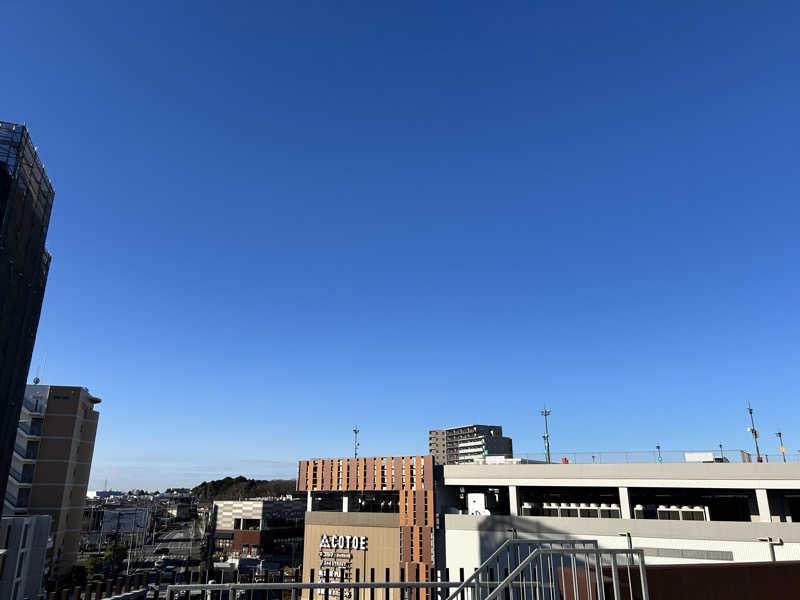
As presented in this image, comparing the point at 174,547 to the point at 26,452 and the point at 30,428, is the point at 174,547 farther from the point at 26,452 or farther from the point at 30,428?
the point at 30,428

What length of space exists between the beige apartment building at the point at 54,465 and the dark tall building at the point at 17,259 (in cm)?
3169

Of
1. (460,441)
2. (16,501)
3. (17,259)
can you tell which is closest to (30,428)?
(16,501)

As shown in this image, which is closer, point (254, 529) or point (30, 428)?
point (30, 428)

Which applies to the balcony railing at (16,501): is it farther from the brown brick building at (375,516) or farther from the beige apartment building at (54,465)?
the brown brick building at (375,516)

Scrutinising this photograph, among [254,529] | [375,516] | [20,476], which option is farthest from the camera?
[254,529]

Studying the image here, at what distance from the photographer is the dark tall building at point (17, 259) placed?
66.0 ft

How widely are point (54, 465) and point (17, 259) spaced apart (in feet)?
129

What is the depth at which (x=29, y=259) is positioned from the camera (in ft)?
77.5

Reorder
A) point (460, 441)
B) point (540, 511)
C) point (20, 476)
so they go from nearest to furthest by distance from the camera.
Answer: point (540, 511), point (20, 476), point (460, 441)

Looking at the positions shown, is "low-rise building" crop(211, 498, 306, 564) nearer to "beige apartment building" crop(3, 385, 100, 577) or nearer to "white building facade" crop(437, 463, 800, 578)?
"beige apartment building" crop(3, 385, 100, 577)

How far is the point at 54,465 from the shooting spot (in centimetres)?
5103

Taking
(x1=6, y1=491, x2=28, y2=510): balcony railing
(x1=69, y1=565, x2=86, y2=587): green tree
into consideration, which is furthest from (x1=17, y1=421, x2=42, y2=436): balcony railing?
(x1=69, y1=565, x2=86, y2=587): green tree

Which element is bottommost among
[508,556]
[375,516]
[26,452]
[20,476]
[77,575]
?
[77,575]

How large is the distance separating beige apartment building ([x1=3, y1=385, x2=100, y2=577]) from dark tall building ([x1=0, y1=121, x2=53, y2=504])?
3169cm
